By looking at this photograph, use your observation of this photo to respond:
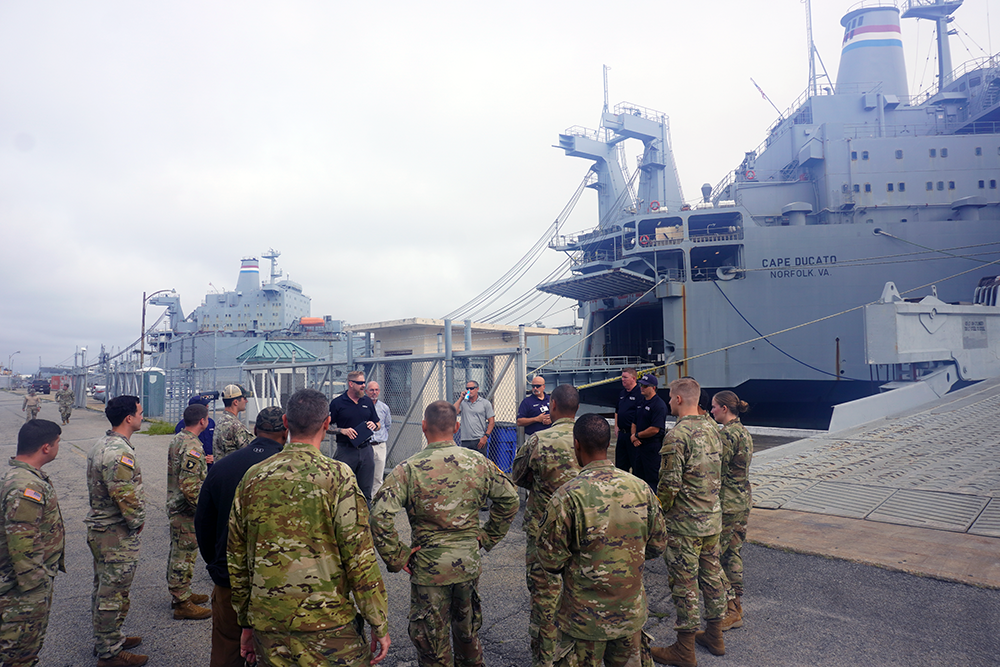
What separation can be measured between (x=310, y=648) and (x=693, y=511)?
8.50ft

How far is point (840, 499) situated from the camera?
286 inches

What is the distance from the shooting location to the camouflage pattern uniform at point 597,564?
2.58 meters

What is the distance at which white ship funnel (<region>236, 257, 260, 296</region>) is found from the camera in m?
44.6

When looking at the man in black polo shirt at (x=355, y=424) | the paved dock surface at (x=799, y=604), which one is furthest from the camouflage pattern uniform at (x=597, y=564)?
the man in black polo shirt at (x=355, y=424)

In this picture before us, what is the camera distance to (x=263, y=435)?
9.80 feet

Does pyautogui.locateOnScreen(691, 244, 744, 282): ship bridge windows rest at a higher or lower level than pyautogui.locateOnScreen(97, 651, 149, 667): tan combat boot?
higher

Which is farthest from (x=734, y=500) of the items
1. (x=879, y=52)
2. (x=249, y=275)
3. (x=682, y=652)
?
(x=249, y=275)

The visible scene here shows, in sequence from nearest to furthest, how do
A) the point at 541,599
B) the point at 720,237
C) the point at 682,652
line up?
the point at 541,599
the point at 682,652
the point at 720,237

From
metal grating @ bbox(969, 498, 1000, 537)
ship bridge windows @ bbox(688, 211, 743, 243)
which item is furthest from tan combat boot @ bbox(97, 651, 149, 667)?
ship bridge windows @ bbox(688, 211, 743, 243)

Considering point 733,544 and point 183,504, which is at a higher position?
point 183,504

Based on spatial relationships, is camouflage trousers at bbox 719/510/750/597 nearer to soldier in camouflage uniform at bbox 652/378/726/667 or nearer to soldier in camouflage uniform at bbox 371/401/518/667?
soldier in camouflage uniform at bbox 652/378/726/667

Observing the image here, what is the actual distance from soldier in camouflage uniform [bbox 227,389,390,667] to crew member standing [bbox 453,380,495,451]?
4.59 m

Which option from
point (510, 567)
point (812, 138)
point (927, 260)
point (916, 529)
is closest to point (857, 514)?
point (916, 529)

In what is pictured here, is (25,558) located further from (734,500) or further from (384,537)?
(734,500)
